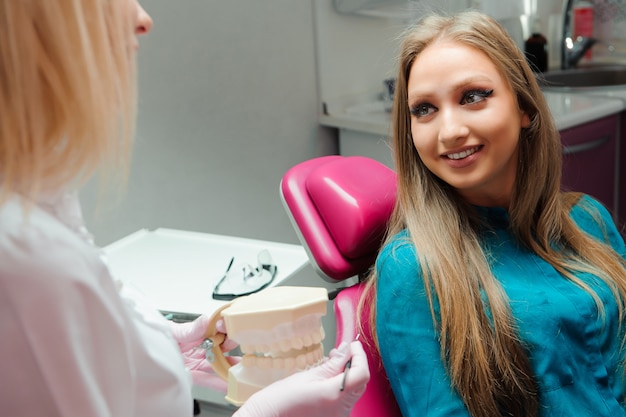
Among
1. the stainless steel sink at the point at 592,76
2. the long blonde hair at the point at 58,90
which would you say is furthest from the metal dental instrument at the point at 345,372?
the stainless steel sink at the point at 592,76

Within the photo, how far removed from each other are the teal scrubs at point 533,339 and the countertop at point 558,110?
1323 mm

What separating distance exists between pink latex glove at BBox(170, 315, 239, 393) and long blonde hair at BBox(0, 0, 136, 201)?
1.77 ft

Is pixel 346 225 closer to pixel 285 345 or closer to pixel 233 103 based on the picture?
pixel 285 345

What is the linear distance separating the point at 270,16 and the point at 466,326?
1721mm

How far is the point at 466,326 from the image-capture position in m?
1.28

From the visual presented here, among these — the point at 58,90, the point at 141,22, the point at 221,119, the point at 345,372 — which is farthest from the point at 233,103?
the point at 58,90

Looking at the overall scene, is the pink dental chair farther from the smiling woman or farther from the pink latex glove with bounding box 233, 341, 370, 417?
the pink latex glove with bounding box 233, 341, 370, 417

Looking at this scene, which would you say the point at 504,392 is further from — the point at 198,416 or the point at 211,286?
the point at 198,416

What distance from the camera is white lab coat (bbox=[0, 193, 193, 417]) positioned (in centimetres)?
65

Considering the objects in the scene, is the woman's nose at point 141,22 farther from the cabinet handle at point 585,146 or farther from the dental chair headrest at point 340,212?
the cabinet handle at point 585,146

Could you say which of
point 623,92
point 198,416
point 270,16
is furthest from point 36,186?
point 623,92

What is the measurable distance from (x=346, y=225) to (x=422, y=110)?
0.27 metres

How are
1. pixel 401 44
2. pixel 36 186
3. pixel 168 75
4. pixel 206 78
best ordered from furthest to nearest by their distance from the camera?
pixel 206 78
pixel 168 75
pixel 401 44
pixel 36 186

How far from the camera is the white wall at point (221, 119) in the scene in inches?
89.0
